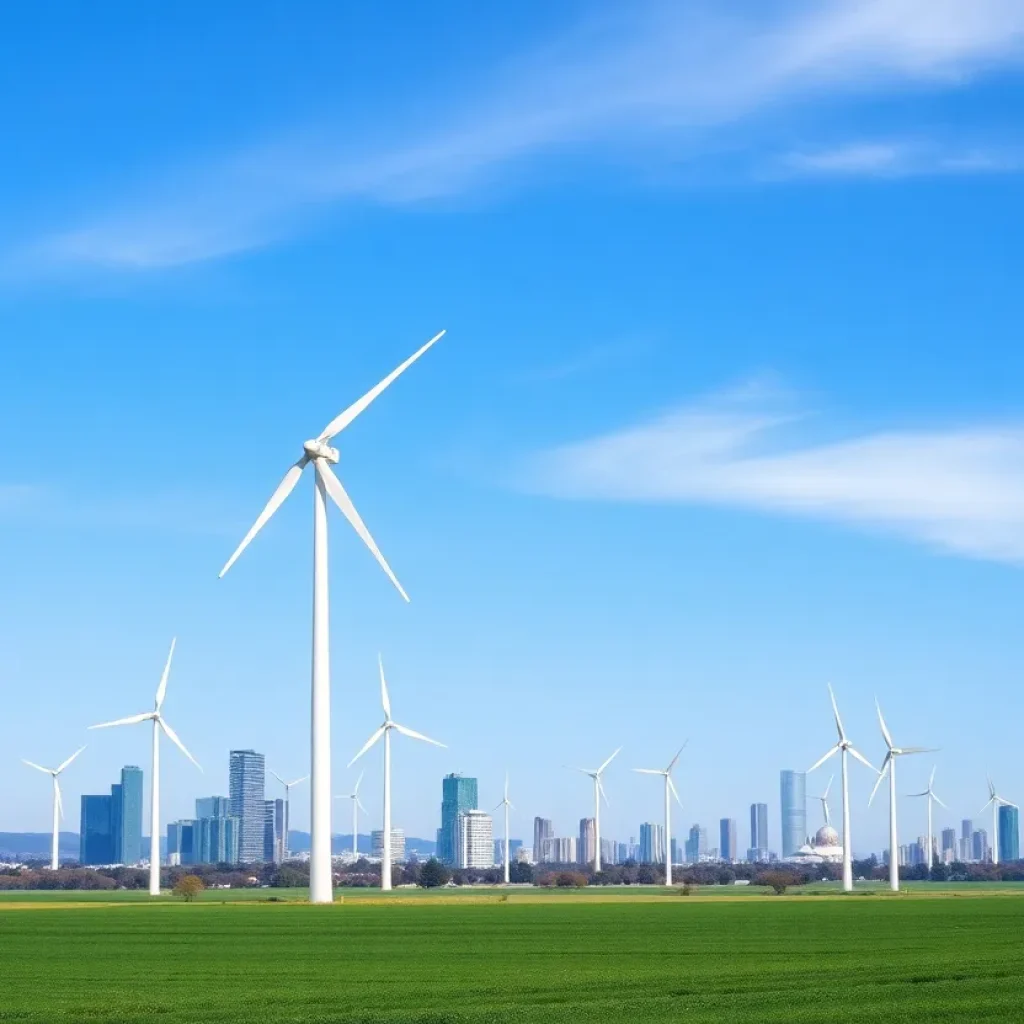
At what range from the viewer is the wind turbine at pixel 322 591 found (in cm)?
8031

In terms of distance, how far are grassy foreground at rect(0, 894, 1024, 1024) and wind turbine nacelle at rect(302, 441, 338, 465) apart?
2295cm

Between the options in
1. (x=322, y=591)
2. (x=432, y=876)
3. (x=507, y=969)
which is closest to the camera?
(x=507, y=969)

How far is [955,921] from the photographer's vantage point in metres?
72.3

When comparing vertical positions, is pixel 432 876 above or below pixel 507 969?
below

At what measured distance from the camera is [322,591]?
82.0 meters

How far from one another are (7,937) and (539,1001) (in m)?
32.5

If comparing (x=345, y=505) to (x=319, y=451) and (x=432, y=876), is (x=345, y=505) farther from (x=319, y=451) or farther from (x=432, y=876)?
(x=432, y=876)

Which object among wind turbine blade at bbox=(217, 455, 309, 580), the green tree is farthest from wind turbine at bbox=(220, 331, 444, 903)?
the green tree

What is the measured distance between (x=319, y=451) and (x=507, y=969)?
46.4 m

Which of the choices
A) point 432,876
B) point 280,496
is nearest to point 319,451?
point 280,496

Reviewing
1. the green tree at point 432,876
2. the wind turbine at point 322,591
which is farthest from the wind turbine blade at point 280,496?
the green tree at point 432,876

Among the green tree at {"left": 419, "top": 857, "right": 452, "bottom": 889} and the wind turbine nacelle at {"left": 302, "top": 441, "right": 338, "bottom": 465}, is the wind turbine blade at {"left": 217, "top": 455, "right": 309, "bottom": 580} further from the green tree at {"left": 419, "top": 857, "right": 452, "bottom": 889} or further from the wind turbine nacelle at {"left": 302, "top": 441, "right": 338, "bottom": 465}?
the green tree at {"left": 419, "top": 857, "right": 452, "bottom": 889}

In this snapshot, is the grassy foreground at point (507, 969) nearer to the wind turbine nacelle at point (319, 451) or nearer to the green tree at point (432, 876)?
the wind turbine nacelle at point (319, 451)

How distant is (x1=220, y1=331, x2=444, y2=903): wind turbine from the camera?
8031 centimetres
